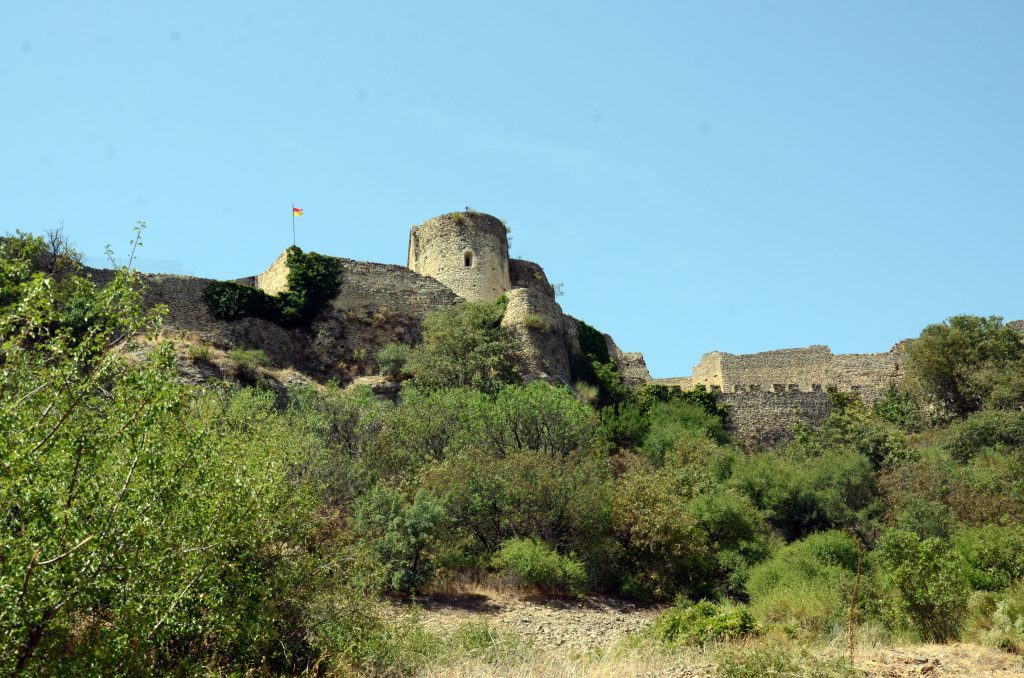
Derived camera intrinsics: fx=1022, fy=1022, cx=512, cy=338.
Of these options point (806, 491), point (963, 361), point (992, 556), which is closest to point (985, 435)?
point (963, 361)

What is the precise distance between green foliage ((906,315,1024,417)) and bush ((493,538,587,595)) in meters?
19.7

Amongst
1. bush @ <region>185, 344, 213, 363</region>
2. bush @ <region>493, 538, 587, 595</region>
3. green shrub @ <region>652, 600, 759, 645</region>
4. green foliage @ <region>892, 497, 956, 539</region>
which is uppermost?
bush @ <region>185, 344, 213, 363</region>

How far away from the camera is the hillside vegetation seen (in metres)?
10.1

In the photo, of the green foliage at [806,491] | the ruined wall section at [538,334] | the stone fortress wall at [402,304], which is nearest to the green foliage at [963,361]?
the green foliage at [806,491]

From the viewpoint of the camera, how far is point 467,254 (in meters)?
38.5

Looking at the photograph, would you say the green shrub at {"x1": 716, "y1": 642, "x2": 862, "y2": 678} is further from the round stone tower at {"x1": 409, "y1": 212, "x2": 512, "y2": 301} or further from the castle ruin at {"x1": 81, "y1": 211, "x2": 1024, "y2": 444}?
the round stone tower at {"x1": 409, "y1": 212, "x2": 512, "y2": 301}

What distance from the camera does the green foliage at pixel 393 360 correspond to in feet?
106

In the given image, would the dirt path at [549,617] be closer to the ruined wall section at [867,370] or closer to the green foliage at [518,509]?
the green foliage at [518,509]

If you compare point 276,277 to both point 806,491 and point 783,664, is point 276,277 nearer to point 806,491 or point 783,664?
point 806,491

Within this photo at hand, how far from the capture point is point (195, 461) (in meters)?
11.4

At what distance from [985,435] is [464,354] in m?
16.0

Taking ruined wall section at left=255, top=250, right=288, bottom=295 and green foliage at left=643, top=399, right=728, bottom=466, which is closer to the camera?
green foliage at left=643, top=399, right=728, bottom=466

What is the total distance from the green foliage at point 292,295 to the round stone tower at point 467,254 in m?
4.56

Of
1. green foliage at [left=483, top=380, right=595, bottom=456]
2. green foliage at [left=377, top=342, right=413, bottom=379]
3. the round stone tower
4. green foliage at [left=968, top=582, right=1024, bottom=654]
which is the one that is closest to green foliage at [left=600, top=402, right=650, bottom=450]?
green foliage at [left=483, top=380, right=595, bottom=456]
